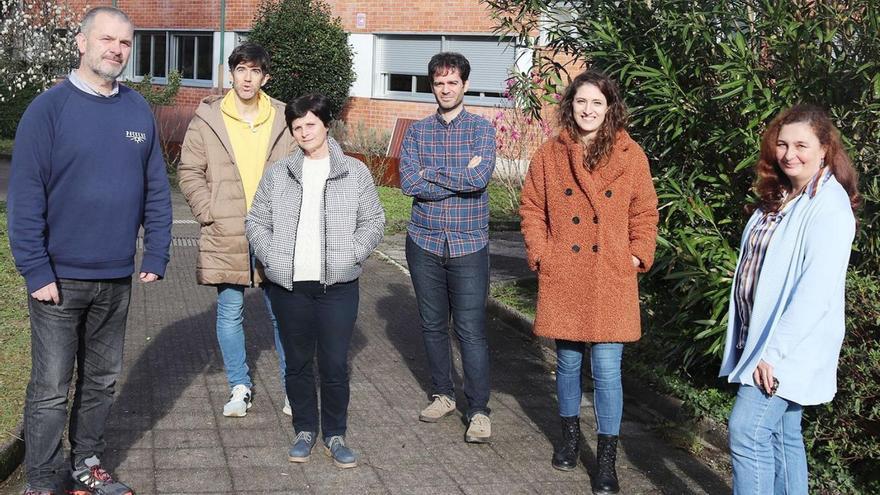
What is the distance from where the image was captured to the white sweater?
18.1 feet

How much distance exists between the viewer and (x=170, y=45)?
3178cm

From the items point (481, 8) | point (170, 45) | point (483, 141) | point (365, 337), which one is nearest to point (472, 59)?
point (481, 8)

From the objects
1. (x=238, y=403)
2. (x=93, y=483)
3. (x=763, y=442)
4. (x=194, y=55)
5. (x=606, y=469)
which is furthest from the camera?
(x=194, y=55)

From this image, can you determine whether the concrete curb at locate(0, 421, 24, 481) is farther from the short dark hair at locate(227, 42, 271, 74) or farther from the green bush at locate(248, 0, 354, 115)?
the green bush at locate(248, 0, 354, 115)

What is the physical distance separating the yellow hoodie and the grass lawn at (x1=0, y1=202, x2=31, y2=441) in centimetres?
168

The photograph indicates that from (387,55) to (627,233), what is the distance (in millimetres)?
21048

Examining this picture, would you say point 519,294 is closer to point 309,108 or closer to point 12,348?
point 12,348

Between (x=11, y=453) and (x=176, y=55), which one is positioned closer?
(x=11, y=453)

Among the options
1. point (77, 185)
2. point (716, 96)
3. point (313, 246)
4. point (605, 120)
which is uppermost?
point (716, 96)

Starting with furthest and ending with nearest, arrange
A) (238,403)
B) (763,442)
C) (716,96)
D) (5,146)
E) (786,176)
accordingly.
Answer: (5,146) → (238,403) → (716,96) → (786,176) → (763,442)

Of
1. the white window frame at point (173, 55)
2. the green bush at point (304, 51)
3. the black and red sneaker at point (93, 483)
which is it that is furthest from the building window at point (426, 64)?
the black and red sneaker at point (93, 483)

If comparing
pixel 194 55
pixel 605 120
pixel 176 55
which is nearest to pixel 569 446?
pixel 605 120

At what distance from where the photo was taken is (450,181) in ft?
20.2

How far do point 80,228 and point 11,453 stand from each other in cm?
138
